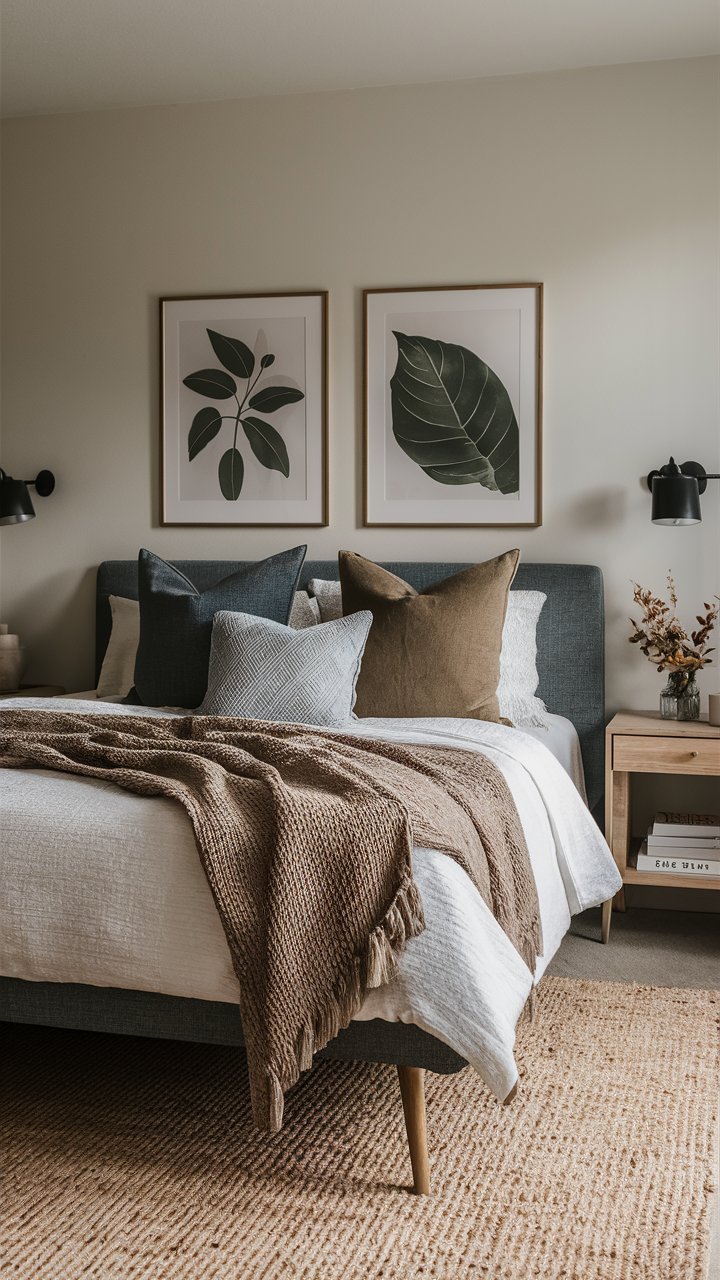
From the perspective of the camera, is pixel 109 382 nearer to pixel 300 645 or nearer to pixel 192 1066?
pixel 300 645

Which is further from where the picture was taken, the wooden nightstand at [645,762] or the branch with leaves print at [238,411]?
the branch with leaves print at [238,411]

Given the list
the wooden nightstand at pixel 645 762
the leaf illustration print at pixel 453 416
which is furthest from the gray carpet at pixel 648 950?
the leaf illustration print at pixel 453 416

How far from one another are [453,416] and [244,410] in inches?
30.6

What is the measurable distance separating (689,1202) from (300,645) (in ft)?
5.43

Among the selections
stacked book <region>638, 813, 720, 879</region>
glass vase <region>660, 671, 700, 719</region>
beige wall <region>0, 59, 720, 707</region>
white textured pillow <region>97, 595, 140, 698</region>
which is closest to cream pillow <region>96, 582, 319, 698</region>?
white textured pillow <region>97, 595, 140, 698</region>

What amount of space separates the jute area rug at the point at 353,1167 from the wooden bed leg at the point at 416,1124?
0.03m

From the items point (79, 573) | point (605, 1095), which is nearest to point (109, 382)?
point (79, 573)

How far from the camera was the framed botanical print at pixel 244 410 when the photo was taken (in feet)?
13.3

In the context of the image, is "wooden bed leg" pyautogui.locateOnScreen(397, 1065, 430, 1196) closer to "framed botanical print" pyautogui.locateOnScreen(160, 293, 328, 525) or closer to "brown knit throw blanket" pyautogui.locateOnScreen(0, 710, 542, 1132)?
"brown knit throw blanket" pyautogui.locateOnScreen(0, 710, 542, 1132)

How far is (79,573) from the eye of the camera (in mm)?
4281

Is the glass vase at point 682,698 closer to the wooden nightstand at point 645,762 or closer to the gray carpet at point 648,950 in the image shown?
the wooden nightstand at point 645,762

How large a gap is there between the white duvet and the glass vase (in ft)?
5.55

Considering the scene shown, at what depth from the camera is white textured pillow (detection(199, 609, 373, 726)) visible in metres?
2.95

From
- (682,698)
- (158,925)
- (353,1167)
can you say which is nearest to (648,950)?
(682,698)
